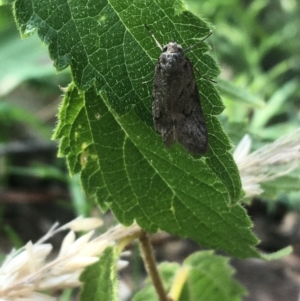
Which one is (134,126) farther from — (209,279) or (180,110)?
(209,279)

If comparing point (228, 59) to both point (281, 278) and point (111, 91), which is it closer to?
point (281, 278)

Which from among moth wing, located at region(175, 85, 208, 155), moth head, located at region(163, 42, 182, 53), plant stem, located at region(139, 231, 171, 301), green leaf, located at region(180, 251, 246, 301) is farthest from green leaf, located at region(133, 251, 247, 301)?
moth head, located at region(163, 42, 182, 53)

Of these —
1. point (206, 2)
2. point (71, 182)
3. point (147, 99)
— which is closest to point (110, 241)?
point (147, 99)

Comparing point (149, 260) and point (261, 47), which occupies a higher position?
point (149, 260)

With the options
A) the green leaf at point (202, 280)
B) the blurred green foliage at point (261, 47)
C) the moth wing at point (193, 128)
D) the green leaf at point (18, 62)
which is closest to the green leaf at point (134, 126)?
the moth wing at point (193, 128)

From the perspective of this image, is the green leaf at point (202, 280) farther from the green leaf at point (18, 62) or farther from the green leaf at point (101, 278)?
the green leaf at point (18, 62)

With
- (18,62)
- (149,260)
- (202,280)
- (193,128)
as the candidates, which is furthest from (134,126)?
(18,62)

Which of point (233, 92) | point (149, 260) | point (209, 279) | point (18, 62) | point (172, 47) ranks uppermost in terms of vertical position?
point (18, 62)

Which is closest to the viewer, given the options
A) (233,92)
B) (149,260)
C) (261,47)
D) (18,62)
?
(149,260)
